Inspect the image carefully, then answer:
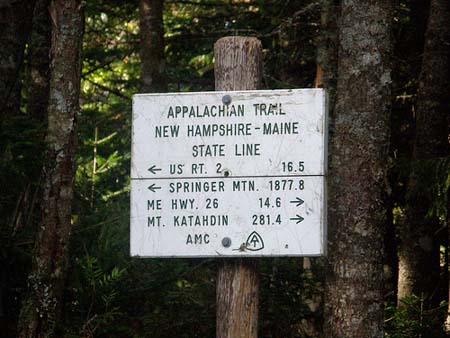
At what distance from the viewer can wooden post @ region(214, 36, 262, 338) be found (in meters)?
5.37

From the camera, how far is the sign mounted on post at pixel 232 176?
5.07 metres

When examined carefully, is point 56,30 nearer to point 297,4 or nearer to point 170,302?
point 170,302

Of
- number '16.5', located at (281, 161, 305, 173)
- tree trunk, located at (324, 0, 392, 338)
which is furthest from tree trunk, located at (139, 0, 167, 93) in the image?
number '16.5', located at (281, 161, 305, 173)

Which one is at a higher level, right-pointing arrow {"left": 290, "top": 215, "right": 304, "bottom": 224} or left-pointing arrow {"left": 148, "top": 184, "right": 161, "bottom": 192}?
left-pointing arrow {"left": 148, "top": 184, "right": 161, "bottom": 192}

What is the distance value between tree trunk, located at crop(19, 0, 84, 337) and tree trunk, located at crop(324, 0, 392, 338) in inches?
91.4

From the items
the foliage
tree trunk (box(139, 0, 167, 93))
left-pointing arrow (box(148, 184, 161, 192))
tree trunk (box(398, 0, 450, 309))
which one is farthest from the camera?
tree trunk (box(139, 0, 167, 93))

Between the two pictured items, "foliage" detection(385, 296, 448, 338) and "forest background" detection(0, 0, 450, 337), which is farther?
"foliage" detection(385, 296, 448, 338)

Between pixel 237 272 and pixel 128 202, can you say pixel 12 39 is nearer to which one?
pixel 128 202

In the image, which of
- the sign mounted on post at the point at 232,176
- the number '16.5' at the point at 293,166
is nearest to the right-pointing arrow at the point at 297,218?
the sign mounted on post at the point at 232,176

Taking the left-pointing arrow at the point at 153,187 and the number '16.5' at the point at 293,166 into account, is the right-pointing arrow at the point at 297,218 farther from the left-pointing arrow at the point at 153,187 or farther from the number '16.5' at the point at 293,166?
the left-pointing arrow at the point at 153,187

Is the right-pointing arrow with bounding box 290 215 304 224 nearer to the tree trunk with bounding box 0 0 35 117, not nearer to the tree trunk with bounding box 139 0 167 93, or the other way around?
the tree trunk with bounding box 0 0 35 117

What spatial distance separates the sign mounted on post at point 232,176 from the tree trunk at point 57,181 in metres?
2.23

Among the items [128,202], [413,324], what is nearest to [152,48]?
[128,202]

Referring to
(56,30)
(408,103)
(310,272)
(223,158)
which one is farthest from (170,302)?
(408,103)
